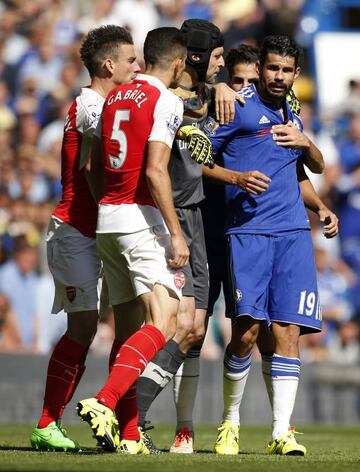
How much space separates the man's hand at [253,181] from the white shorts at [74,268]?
1.06 metres

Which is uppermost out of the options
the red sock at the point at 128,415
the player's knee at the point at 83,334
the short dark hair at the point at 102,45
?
the short dark hair at the point at 102,45

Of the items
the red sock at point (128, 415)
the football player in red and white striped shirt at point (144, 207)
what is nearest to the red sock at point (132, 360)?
the football player in red and white striped shirt at point (144, 207)

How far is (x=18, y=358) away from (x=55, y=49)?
5.32 metres

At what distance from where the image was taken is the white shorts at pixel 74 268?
7.69m

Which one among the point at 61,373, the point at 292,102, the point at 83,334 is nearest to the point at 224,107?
the point at 292,102

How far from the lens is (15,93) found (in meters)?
16.1

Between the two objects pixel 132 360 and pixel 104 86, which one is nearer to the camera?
pixel 132 360

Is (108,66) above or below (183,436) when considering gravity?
above

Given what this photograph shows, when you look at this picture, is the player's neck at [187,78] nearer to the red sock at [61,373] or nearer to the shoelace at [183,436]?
the red sock at [61,373]

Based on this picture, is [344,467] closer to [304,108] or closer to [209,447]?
[209,447]

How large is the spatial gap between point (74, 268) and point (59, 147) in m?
8.14

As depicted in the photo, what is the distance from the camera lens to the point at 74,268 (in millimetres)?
7734

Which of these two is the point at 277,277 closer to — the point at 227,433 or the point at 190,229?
the point at 190,229

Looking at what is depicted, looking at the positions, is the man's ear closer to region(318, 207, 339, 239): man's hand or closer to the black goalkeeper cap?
the black goalkeeper cap
